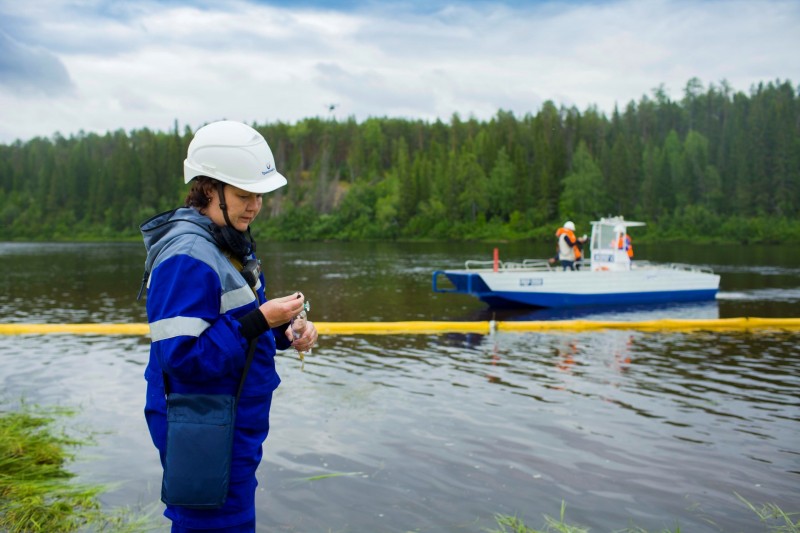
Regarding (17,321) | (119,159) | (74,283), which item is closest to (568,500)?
(17,321)

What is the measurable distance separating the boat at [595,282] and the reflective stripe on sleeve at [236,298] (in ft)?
66.3

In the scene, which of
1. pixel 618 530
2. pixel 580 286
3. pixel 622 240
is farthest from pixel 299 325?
pixel 622 240

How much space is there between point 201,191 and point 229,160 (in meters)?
0.21

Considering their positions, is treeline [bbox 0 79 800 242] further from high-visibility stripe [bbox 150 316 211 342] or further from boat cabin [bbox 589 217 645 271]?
high-visibility stripe [bbox 150 316 211 342]

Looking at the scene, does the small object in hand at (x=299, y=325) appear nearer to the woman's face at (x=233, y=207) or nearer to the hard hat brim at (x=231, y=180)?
the woman's face at (x=233, y=207)

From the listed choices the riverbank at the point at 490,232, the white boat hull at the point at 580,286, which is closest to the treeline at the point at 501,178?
the riverbank at the point at 490,232

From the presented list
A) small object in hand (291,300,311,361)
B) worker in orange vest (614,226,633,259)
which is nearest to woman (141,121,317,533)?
small object in hand (291,300,311,361)

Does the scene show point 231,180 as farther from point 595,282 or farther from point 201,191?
point 595,282

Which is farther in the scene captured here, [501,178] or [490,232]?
[501,178]

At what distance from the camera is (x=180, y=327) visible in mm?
3125

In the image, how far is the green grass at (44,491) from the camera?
241 inches

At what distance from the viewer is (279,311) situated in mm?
3336

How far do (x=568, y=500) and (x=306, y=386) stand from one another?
250 inches

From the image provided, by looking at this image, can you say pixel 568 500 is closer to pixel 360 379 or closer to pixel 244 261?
pixel 244 261
